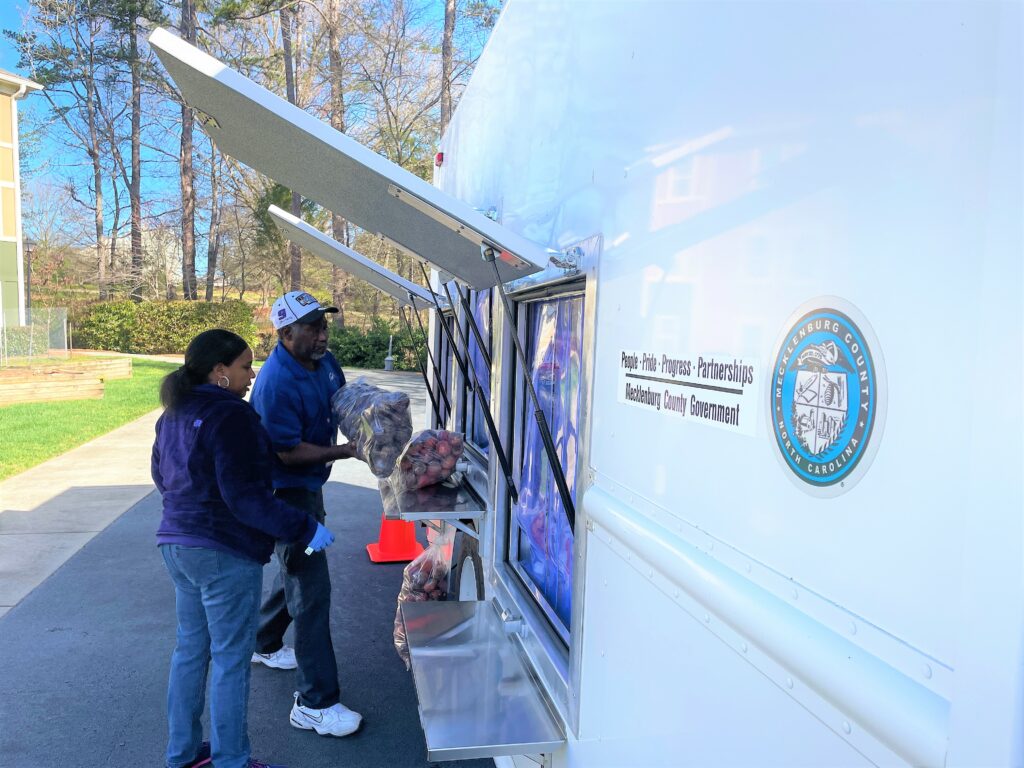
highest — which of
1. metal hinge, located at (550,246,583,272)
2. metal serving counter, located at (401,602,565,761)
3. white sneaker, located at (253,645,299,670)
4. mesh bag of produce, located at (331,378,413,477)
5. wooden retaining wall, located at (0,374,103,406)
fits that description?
metal hinge, located at (550,246,583,272)

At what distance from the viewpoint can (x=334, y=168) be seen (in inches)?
99.9

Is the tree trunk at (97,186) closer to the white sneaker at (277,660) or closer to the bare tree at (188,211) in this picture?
the bare tree at (188,211)

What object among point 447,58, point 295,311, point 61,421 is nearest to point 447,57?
point 447,58

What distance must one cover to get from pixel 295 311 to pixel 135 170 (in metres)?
36.3

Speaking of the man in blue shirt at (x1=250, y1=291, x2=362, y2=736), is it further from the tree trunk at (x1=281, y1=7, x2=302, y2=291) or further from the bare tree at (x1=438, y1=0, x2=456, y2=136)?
the tree trunk at (x1=281, y1=7, x2=302, y2=291)

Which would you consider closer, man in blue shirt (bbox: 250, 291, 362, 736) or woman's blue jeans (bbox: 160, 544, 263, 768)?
woman's blue jeans (bbox: 160, 544, 263, 768)

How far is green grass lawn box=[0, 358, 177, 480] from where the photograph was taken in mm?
10922

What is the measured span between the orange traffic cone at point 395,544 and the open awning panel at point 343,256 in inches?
81.2

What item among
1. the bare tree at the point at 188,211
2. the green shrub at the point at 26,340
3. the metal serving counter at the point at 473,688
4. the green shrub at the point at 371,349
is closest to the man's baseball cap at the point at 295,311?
the metal serving counter at the point at 473,688

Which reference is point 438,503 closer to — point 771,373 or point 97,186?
point 771,373

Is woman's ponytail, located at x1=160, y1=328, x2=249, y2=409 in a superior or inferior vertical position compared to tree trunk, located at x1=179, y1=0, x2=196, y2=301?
inferior

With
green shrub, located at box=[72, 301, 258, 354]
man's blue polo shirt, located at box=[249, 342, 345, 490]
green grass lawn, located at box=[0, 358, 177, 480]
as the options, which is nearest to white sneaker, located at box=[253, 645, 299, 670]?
man's blue polo shirt, located at box=[249, 342, 345, 490]

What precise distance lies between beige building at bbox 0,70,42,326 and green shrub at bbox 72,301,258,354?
3590mm

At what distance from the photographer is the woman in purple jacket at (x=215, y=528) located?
122 inches
